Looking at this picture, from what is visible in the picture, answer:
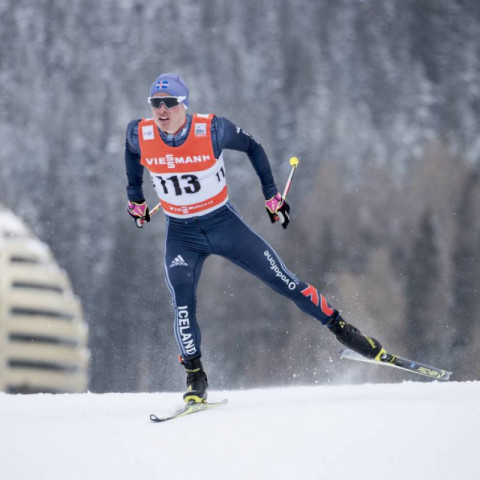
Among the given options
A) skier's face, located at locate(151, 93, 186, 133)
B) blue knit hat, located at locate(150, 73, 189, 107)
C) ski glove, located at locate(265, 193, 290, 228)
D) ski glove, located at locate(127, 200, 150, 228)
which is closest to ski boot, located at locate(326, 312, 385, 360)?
ski glove, located at locate(265, 193, 290, 228)

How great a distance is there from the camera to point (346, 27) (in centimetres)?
648

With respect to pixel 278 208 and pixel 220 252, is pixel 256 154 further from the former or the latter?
pixel 220 252

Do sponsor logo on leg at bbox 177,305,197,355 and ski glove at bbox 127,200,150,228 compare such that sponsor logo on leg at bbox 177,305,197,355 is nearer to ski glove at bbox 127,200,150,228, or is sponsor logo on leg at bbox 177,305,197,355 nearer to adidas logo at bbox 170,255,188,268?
adidas logo at bbox 170,255,188,268

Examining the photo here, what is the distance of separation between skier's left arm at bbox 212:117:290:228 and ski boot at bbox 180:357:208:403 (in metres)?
0.92

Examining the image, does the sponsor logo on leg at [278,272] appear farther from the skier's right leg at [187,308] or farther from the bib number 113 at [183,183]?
the bib number 113 at [183,183]

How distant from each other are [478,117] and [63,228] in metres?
3.84

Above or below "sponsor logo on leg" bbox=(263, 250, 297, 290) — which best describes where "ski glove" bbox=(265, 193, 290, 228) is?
above

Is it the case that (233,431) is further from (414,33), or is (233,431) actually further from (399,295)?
(414,33)

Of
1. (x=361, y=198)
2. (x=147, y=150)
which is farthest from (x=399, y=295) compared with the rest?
(x=147, y=150)

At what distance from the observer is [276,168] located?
6227mm

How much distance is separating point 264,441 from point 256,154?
5.80ft

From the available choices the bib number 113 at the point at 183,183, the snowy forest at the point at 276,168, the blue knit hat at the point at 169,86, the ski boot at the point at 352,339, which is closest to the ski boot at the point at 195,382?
the ski boot at the point at 352,339

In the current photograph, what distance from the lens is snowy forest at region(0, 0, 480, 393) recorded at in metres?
6.27

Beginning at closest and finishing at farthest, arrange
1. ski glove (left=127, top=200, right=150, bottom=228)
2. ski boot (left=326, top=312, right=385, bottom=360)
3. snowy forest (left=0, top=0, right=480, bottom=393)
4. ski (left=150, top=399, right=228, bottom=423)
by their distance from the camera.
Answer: ski (left=150, top=399, right=228, bottom=423) → ski boot (left=326, top=312, right=385, bottom=360) → ski glove (left=127, top=200, right=150, bottom=228) → snowy forest (left=0, top=0, right=480, bottom=393)
